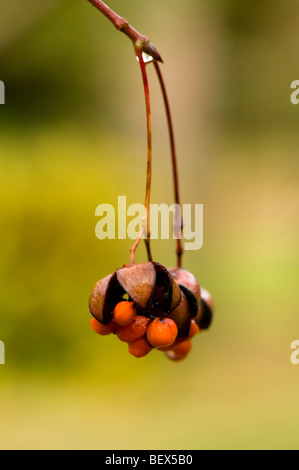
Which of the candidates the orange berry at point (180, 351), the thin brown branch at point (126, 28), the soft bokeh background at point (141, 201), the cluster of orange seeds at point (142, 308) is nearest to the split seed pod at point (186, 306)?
the cluster of orange seeds at point (142, 308)

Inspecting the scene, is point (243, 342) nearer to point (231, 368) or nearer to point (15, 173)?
point (231, 368)

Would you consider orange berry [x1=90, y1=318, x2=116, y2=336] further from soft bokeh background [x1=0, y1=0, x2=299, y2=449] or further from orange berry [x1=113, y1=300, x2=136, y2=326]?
soft bokeh background [x1=0, y1=0, x2=299, y2=449]

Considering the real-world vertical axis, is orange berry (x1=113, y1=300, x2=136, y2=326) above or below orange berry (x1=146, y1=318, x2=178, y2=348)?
above

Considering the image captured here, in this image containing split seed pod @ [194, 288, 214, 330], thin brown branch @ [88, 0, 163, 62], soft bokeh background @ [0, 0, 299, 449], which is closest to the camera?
thin brown branch @ [88, 0, 163, 62]

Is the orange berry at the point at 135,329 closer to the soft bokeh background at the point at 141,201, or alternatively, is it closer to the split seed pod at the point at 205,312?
the split seed pod at the point at 205,312

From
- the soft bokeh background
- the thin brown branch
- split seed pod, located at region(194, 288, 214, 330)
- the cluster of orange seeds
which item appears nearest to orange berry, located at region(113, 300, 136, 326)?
the cluster of orange seeds

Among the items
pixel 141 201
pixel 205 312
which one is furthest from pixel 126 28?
pixel 141 201

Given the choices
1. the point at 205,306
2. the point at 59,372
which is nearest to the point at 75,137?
the point at 59,372

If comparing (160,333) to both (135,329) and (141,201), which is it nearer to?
(135,329)
